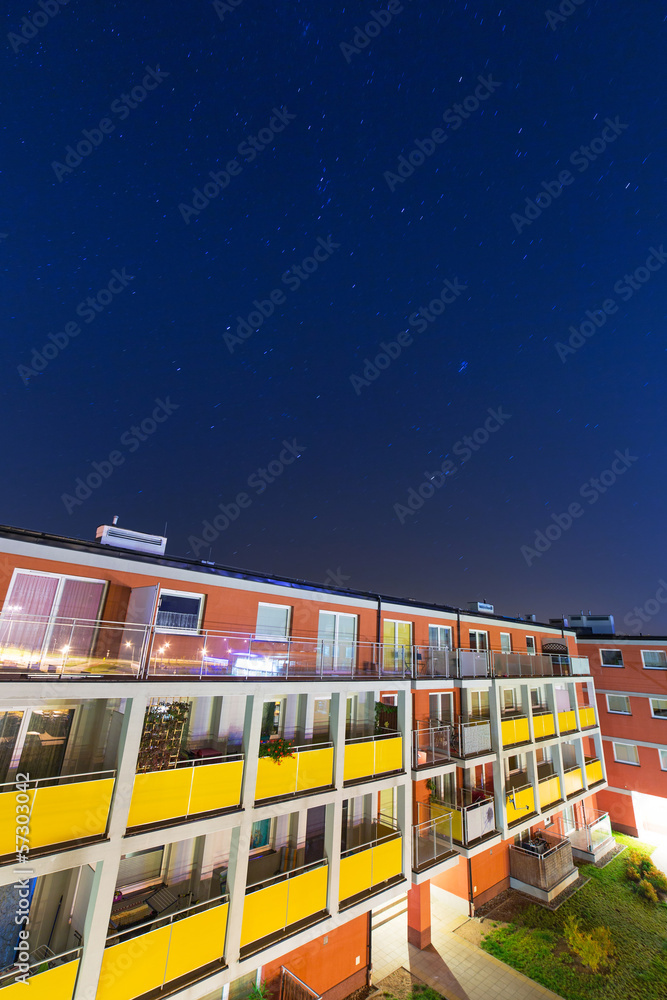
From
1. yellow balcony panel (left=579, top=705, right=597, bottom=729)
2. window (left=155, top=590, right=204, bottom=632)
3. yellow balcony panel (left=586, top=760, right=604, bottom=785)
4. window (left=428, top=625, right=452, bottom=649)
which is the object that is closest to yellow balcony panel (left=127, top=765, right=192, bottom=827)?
window (left=155, top=590, right=204, bottom=632)

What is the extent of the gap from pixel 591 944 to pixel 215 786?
16.3m

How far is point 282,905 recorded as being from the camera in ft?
30.7

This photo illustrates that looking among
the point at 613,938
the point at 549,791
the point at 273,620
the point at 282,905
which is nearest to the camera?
the point at 282,905

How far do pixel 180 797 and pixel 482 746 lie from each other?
1249 cm

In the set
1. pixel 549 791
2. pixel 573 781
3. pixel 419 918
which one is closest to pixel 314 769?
pixel 419 918

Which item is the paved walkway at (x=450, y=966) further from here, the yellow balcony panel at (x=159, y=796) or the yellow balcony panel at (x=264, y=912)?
the yellow balcony panel at (x=159, y=796)

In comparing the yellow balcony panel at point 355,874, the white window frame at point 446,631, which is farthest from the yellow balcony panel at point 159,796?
the white window frame at point 446,631

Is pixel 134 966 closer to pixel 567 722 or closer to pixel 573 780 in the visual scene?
pixel 567 722

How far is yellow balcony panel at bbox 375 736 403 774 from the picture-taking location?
11.9m

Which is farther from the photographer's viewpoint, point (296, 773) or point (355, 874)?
point (355, 874)

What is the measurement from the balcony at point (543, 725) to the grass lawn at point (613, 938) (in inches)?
242

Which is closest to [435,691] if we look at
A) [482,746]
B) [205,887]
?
[482,746]

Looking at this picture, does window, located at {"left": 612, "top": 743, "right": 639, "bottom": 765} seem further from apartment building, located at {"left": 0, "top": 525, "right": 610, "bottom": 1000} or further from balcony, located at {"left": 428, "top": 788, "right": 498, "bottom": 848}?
balcony, located at {"left": 428, "top": 788, "right": 498, "bottom": 848}

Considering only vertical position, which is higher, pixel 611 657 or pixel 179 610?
pixel 179 610
